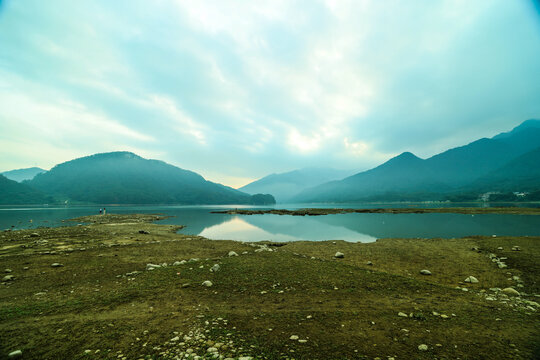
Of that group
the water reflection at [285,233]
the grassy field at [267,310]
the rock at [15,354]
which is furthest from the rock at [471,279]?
the rock at [15,354]

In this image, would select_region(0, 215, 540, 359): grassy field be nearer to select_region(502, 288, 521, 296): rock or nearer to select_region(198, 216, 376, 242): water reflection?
select_region(502, 288, 521, 296): rock

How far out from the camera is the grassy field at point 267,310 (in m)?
4.94

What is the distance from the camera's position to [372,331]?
572 cm

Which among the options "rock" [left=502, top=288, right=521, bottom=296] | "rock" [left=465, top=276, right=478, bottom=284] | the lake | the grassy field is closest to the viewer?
the grassy field

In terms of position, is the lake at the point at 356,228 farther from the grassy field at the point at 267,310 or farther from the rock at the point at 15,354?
the rock at the point at 15,354

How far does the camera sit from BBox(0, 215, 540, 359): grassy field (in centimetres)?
494

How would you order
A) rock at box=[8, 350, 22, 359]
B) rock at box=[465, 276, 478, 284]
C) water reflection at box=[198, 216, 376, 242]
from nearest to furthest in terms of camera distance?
rock at box=[8, 350, 22, 359] → rock at box=[465, 276, 478, 284] → water reflection at box=[198, 216, 376, 242]

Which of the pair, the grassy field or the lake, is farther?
the lake

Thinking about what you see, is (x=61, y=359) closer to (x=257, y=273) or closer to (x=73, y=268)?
(x=257, y=273)

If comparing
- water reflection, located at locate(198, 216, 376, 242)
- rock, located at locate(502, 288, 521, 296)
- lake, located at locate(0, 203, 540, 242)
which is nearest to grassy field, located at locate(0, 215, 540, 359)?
rock, located at locate(502, 288, 521, 296)

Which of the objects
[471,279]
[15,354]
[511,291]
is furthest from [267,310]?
[471,279]

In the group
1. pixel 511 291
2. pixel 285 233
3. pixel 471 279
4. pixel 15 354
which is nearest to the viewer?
pixel 15 354

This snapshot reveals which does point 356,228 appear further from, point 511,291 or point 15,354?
point 15,354

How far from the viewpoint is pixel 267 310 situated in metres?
7.03
